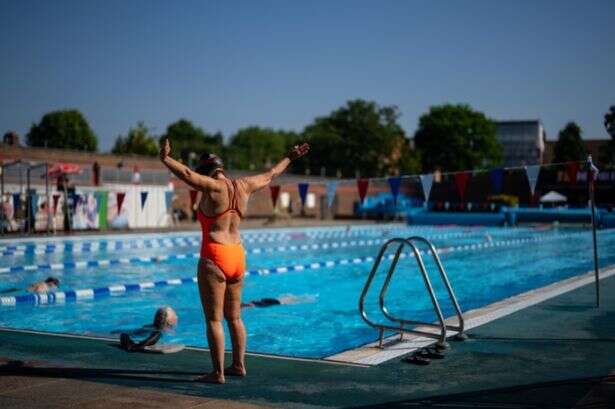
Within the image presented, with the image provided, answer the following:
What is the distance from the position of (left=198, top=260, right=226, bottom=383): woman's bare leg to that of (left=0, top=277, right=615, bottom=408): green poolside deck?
14 cm

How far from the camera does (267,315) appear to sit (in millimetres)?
9953

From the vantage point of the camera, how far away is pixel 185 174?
4613 mm

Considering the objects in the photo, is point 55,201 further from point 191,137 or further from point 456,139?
point 191,137

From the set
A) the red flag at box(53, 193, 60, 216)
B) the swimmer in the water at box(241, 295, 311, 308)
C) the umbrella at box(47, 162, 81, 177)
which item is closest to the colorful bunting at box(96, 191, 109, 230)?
the umbrella at box(47, 162, 81, 177)

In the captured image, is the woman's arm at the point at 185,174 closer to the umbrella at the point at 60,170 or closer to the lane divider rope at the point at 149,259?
the lane divider rope at the point at 149,259

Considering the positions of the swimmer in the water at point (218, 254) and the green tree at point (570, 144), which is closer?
the swimmer in the water at point (218, 254)

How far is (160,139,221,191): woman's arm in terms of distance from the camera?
4.57 metres

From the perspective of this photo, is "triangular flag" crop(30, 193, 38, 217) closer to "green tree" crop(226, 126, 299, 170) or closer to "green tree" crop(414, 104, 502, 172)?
"green tree" crop(414, 104, 502, 172)

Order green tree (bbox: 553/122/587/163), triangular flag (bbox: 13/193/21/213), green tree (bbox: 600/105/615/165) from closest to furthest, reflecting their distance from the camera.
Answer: triangular flag (bbox: 13/193/21/213) → green tree (bbox: 600/105/615/165) → green tree (bbox: 553/122/587/163)

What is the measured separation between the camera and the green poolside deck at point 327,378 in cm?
425

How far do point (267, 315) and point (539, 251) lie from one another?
49.7ft

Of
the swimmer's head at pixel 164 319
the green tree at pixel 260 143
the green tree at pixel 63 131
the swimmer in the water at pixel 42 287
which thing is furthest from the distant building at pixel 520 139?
the swimmer's head at pixel 164 319

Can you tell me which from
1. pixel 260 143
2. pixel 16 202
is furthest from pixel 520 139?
pixel 16 202

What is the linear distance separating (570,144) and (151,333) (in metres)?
64.0
